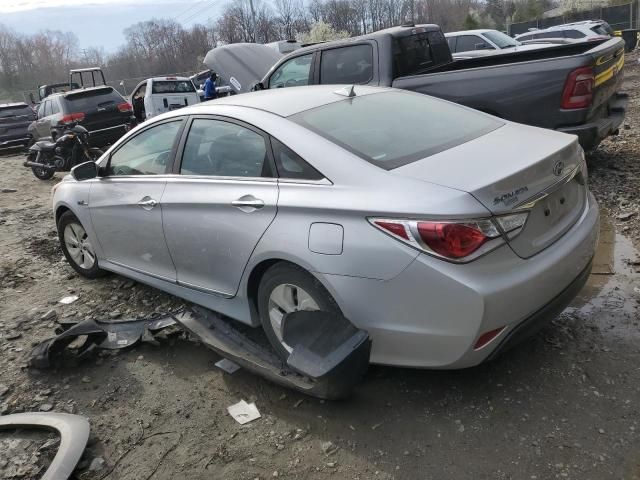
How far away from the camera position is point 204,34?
7625 cm

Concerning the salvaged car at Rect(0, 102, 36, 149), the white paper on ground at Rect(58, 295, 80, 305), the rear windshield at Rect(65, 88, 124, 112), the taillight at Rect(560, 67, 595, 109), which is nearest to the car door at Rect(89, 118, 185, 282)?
the white paper on ground at Rect(58, 295, 80, 305)

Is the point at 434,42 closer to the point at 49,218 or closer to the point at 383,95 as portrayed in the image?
the point at 383,95

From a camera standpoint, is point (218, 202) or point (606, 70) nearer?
point (218, 202)

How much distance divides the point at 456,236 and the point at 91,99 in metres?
13.9

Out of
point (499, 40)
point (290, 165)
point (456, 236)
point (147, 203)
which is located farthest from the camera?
point (499, 40)

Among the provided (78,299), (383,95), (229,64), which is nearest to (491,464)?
Result: (383,95)

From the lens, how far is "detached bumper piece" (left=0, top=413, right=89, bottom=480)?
271 cm

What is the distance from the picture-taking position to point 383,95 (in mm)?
3799

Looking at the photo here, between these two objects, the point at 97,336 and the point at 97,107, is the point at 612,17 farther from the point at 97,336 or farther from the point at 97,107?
the point at 97,336

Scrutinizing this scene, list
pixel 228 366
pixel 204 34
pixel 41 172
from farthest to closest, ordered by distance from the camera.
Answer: pixel 204 34
pixel 41 172
pixel 228 366

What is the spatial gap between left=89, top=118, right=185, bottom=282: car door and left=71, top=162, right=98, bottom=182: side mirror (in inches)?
2.8

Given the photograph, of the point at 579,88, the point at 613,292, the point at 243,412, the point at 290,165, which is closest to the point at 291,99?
the point at 290,165

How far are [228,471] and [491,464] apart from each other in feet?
4.03

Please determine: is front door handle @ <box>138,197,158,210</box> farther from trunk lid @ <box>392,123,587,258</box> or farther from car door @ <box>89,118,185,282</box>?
trunk lid @ <box>392,123,587,258</box>
